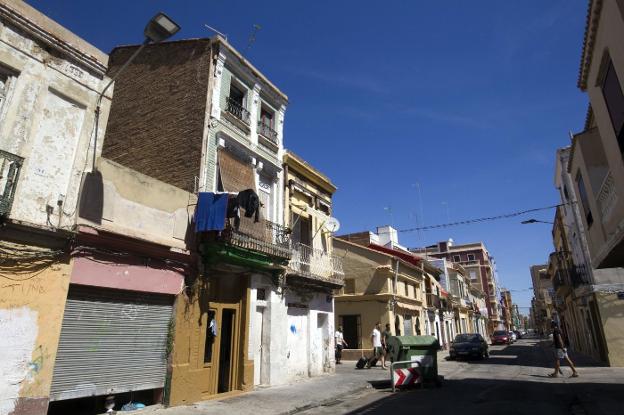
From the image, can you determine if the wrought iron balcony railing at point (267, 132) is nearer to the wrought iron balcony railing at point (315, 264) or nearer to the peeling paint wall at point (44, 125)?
the wrought iron balcony railing at point (315, 264)

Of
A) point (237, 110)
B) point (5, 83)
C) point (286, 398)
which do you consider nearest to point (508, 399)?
point (286, 398)

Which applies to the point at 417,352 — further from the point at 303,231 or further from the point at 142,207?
the point at 142,207

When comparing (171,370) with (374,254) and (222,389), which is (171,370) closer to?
(222,389)

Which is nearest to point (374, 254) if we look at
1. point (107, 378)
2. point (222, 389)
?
point (222, 389)

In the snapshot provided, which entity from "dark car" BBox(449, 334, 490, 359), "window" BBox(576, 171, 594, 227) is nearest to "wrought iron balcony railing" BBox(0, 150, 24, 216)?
"window" BBox(576, 171, 594, 227)

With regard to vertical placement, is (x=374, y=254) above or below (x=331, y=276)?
above

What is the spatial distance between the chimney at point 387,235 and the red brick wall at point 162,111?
27566mm

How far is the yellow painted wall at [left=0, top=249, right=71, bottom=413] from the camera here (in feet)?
23.0

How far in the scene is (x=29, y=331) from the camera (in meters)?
7.33

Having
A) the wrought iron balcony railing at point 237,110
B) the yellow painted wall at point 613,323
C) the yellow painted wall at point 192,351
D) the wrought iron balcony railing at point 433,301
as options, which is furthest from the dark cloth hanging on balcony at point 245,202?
the wrought iron balcony railing at point 433,301

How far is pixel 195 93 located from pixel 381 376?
12.3 m

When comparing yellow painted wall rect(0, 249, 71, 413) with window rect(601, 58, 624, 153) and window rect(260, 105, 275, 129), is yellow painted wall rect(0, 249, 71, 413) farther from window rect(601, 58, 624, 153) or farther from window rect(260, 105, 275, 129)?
window rect(601, 58, 624, 153)

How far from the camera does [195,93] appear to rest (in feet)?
42.6

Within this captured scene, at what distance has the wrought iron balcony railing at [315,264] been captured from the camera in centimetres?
1570
